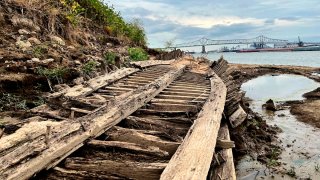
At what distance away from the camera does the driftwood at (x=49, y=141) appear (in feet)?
10.1

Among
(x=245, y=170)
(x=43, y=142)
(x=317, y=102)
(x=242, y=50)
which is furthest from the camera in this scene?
(x=242, y=50)

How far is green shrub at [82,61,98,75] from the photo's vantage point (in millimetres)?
8797

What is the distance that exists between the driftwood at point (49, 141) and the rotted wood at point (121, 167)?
0.59 ft

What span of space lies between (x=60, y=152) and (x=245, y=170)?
4973mm

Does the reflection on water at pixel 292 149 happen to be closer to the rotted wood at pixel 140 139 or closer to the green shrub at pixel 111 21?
the rotted wood at pixel 140 139

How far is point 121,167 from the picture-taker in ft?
11.2

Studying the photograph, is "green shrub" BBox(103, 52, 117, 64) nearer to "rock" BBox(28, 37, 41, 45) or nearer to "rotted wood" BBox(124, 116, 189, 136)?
"rock" BBox(28, 37, 41, 45)

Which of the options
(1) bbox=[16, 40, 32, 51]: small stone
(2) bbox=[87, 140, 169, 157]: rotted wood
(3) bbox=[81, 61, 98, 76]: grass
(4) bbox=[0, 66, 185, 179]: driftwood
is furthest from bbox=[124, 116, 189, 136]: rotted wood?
(1) bbox=[16, 40, 32, 51]: small stone

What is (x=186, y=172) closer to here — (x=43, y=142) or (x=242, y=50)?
(x=43, y=142)

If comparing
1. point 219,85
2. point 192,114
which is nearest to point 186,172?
point 192,114

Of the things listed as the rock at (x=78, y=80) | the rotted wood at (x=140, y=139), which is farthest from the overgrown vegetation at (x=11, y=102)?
the rotted wood at (x=140, y=139)

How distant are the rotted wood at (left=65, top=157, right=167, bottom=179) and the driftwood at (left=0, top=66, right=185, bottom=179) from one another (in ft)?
0.59

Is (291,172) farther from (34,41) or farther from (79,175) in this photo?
(34,41)

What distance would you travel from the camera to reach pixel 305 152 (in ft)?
29.8
